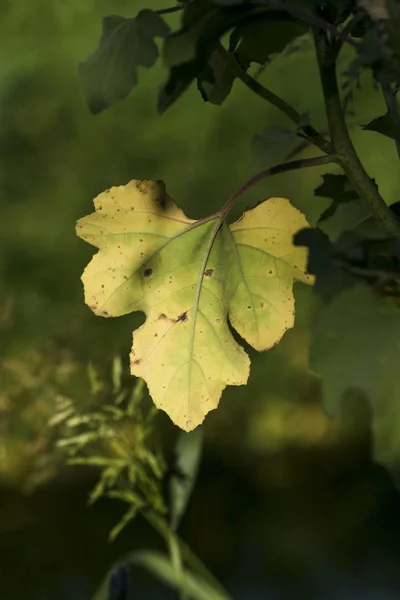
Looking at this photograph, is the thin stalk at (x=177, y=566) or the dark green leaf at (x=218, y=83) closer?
the dark green leaf at (x=218, y=83)

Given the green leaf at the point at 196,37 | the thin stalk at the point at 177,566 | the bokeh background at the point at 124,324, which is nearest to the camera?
the green leaf at the point at 196,37

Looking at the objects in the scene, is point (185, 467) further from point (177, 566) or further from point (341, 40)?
point (341, 40)

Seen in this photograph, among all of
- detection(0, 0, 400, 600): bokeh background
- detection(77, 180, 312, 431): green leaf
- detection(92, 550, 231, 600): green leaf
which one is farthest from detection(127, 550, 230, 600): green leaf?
detection(77, 180, 312, 431): green leaf

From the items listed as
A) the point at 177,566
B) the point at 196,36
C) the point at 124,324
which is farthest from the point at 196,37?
the point at 124,324

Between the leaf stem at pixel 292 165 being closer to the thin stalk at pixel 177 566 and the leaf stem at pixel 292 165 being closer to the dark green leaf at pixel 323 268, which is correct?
the dark green leaf at pixel 323 268

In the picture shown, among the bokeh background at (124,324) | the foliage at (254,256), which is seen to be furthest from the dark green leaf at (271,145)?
the bokeh background at (124,324)

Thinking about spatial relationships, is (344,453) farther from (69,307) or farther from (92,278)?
(92,278)

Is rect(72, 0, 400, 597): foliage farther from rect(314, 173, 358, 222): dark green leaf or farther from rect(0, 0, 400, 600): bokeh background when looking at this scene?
rect(0, 0, 400, 600): bokeh background
